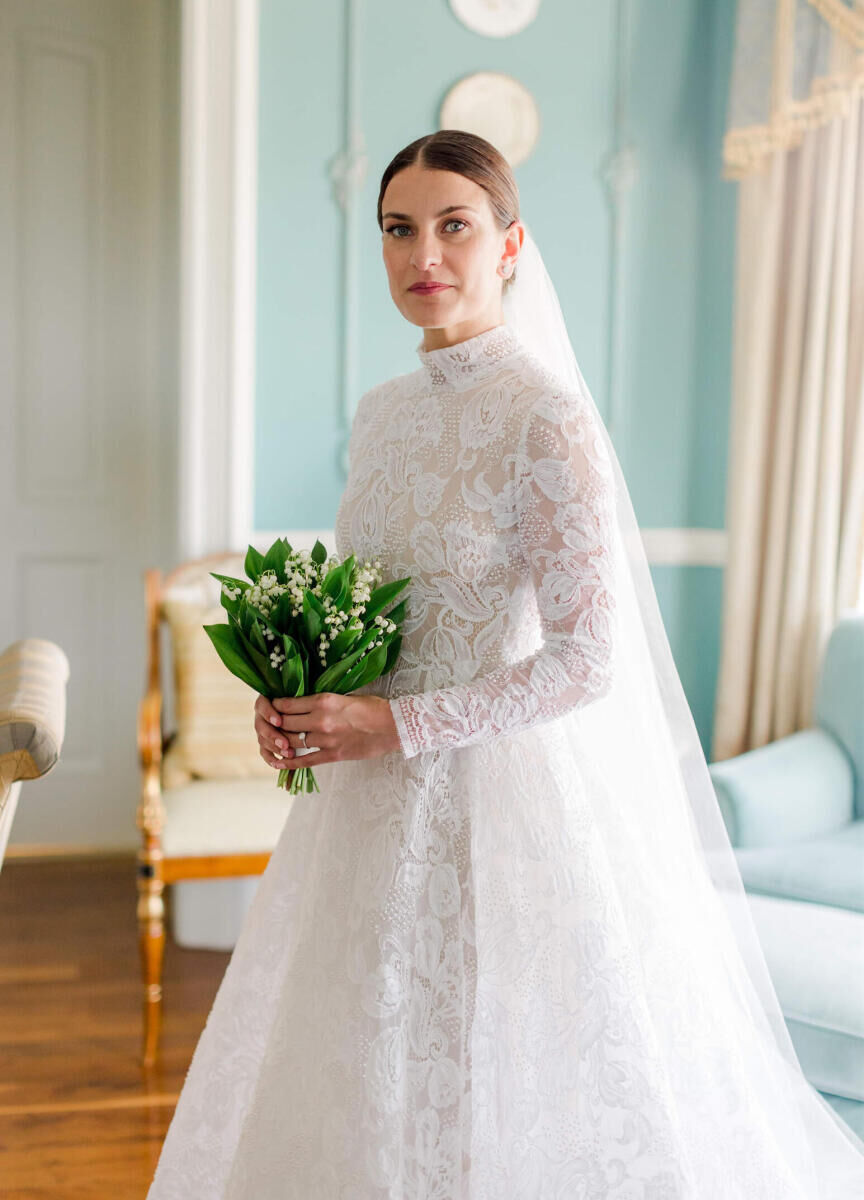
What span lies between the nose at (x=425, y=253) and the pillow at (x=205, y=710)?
5.75 ft

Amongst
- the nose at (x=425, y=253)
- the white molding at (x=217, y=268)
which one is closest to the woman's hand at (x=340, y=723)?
the nose at (x=425, y=253)

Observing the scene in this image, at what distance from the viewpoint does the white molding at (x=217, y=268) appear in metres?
3.21

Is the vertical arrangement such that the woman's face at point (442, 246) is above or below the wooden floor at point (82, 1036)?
above

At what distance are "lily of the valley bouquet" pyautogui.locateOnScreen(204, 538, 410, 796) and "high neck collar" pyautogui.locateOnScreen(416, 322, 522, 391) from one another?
0.94 feet

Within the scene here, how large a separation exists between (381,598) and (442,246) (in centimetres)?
46

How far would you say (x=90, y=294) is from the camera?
3.84 metres

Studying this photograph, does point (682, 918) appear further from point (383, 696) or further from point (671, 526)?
point (671, 526)

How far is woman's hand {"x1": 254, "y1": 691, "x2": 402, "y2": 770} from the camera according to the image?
1.35m

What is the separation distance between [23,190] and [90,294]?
0.39 m

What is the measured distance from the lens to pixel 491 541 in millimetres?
1400

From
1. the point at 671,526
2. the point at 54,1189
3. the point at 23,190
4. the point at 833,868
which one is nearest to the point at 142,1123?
the point at 54,1189

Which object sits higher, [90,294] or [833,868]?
[90,294]

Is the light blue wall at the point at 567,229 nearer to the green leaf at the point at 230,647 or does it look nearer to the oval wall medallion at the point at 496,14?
the oval wall medallion at the point at 496,14

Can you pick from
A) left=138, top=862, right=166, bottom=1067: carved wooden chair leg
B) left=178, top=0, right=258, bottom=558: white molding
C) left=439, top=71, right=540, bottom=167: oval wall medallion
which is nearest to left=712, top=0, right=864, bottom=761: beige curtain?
left=439, top=71, right=540, bottom=167: oval wall medallion
